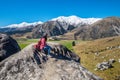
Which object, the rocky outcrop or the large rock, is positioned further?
the large rock

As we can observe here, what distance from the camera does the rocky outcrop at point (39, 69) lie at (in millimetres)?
19719

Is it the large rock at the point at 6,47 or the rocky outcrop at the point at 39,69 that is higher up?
the large rock at the point at 6,47

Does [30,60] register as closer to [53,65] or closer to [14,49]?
[53,65]

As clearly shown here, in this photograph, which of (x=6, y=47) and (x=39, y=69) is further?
(x=6, y=47)

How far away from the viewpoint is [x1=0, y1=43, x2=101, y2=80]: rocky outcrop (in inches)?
776

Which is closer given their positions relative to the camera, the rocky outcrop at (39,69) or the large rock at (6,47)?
the rocky outcrop at (39,69)

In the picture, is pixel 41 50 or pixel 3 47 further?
pixel 3 47

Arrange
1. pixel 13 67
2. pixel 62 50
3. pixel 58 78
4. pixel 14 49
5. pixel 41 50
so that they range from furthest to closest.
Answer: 1. pixel 14 49
2. pixel 62 50
3. pixel 41 50
4. pixel 13 67
5. pixel 58 78

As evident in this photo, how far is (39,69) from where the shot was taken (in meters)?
20.6

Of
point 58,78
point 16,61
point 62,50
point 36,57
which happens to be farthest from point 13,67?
point 62,50

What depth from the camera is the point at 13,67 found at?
20.8 metres

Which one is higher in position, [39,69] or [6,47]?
[6,47]

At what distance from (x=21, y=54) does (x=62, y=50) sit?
17.4 feet

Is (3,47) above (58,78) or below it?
above
